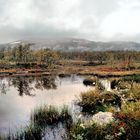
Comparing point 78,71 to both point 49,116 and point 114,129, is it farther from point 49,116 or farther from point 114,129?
point 114,129

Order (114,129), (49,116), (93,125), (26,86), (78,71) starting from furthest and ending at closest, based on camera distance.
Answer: (78,71), (26,86), (49,116), (93,125), (114,129)

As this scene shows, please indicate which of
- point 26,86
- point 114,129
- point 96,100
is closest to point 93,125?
point 114,129

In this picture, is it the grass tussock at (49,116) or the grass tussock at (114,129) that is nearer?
the grass tussock at (114,129)

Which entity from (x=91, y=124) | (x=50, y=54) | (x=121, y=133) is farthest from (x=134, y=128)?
(x=50, y=54)

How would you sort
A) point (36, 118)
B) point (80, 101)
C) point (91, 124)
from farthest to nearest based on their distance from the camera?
1. point (80, 101)
2. point (36, 118)
3. point (91, 124)

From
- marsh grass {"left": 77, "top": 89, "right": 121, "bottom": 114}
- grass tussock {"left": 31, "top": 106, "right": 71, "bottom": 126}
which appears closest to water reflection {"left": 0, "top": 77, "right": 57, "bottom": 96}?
marsh grass {"left": 77, "top": 89, "right": 121, "bottom": 114}

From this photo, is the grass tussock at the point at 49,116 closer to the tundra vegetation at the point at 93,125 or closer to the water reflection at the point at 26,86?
the tundra vegetation at the point at 93,125

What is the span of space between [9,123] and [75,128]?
844 centimetres

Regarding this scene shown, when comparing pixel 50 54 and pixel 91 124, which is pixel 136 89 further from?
pixel 50 54

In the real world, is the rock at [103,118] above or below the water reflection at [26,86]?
above

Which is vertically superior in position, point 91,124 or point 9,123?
point 91,124

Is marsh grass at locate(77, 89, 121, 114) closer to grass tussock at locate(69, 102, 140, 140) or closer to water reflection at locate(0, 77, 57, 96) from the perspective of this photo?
grass tussock at locate(69, 102, 140, 140)

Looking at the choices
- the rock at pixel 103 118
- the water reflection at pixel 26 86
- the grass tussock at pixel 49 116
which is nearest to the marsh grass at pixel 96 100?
the grass tussock at pixel 49 116

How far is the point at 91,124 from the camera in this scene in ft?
49.6
